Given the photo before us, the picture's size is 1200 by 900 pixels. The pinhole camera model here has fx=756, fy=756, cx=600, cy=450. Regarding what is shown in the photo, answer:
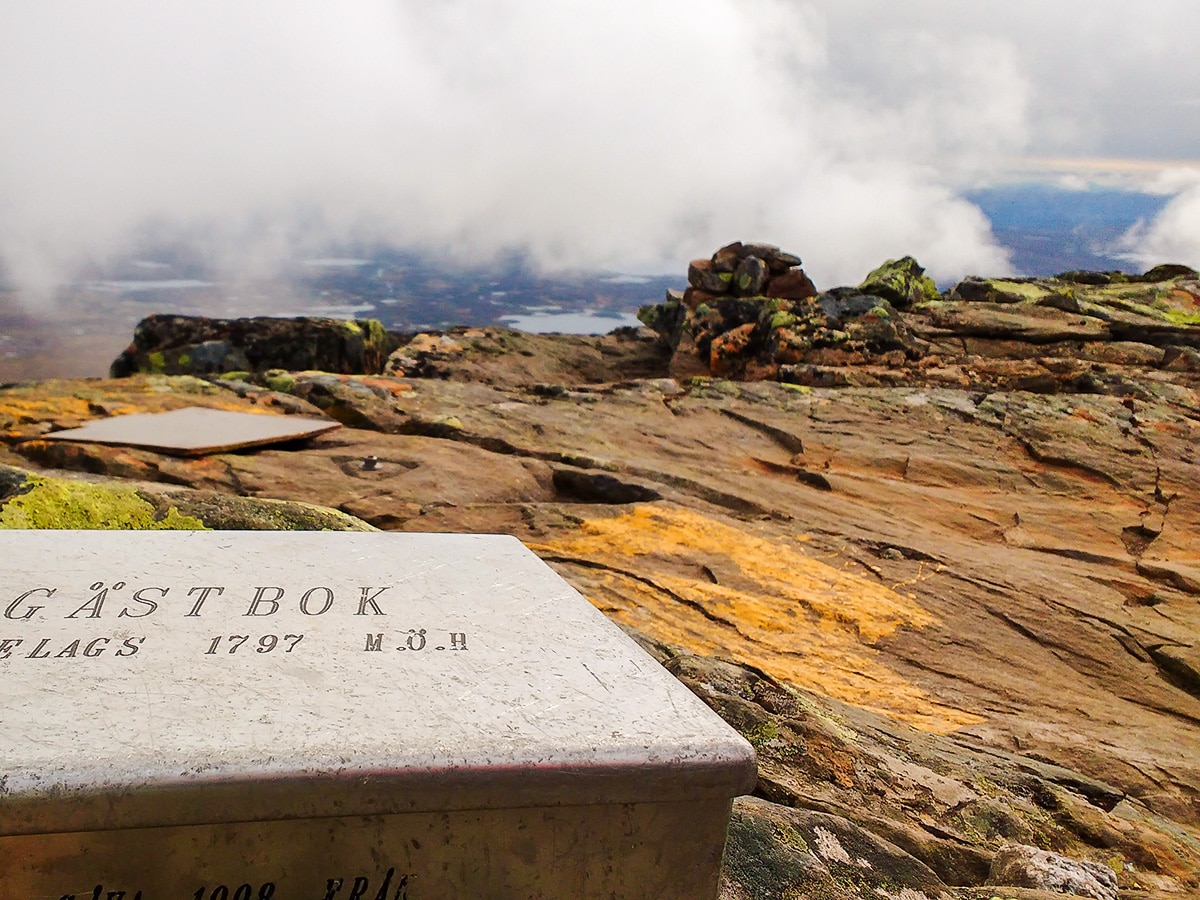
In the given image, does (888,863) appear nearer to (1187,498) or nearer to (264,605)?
(264,605)

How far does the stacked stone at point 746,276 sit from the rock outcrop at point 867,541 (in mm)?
4478

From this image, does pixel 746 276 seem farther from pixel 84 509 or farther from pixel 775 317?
pixel 84 509

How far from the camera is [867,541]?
827cm

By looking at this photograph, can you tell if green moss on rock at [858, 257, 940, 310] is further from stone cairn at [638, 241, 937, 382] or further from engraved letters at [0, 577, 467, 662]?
engraved letters at [0, 577, 467, 662]

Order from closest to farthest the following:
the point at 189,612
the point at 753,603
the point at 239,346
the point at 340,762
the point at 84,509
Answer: the point at 340,762, the point at 189,612, the point at 84,509, the point at 753,603, the point at 239,346

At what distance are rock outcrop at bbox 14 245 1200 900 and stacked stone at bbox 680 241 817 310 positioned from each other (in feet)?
14.7

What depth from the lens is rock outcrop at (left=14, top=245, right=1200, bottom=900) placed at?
379 cm

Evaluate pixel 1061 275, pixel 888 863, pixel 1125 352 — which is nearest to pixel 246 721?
pixel 888 863

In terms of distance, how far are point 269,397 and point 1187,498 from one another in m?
13.3

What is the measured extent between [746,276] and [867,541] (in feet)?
47.1

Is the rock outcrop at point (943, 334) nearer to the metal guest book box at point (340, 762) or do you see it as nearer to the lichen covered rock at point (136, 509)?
the lichen covered rock at point (136, 509)

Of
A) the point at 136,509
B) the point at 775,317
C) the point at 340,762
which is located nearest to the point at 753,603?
the point at 340,762

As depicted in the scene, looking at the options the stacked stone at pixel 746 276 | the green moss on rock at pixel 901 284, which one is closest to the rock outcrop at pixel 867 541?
the green moss on rock at pixel 901 284

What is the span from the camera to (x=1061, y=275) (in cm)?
2534
